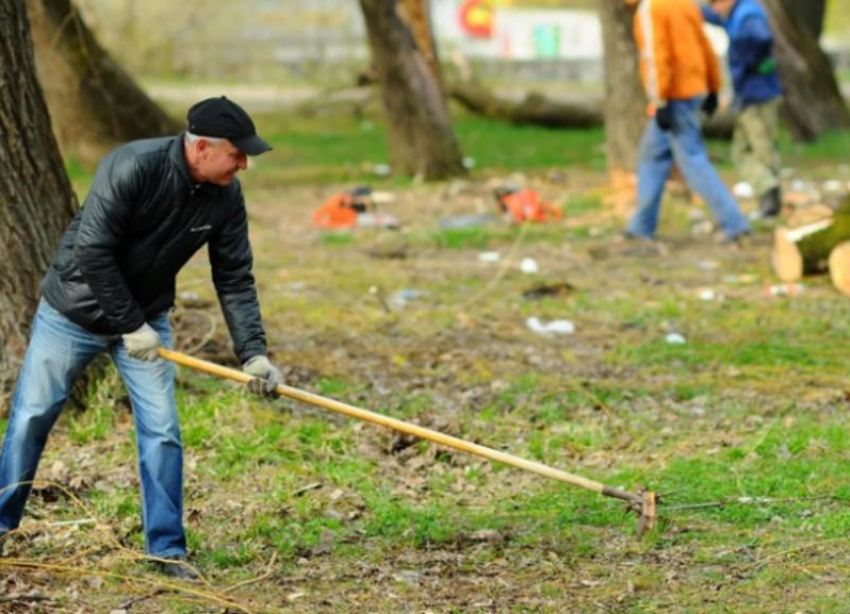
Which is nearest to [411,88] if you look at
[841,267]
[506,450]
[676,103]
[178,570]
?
[676,103]

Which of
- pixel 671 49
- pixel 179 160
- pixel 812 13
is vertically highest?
pixel 179 160

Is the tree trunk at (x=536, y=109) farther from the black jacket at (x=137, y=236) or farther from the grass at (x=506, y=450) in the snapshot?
the black jacket at (x=137, y=236)

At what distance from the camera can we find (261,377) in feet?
18.8

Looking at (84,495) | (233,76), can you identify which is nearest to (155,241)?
(84,495)

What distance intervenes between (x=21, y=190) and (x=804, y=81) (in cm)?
1334

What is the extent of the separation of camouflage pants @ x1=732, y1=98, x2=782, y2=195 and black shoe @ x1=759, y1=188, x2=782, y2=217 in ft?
0.20

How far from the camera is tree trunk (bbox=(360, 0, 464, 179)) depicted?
14977 millimetres

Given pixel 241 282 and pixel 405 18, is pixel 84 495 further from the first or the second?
pixel 405 18

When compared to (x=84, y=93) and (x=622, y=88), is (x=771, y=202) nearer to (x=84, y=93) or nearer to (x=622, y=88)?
(x=622, y=88)

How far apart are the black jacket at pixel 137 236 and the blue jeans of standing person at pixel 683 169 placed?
21.6 feet

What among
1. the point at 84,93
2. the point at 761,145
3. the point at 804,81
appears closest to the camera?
the point at 761,145

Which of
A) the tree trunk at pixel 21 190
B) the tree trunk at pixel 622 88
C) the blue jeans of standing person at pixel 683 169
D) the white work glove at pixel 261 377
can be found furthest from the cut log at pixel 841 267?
the white work glove at pixel 261 377

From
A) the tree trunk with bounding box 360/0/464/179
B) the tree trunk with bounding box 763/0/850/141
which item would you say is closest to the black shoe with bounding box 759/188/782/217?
the tree trunk with bounding box 360/0/464/179

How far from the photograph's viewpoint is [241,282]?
575 cm
